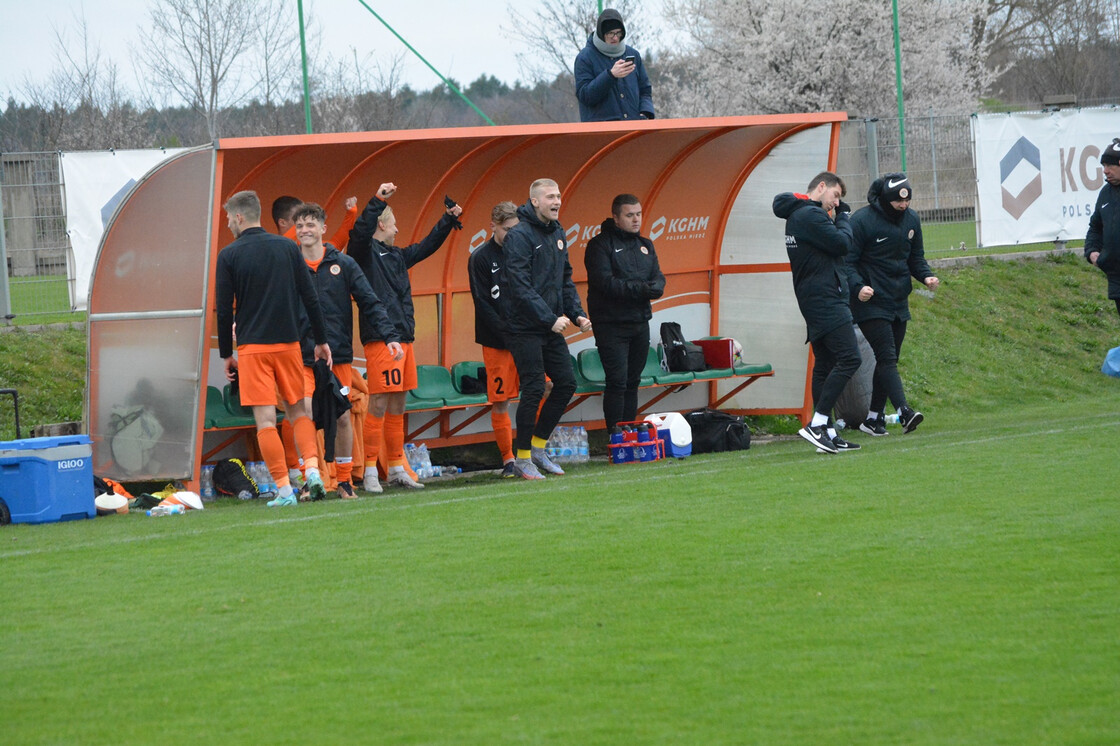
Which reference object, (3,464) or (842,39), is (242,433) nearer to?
(3,464)

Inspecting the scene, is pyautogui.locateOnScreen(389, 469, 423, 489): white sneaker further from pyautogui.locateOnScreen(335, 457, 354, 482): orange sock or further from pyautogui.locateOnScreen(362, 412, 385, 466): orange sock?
pyautogui.locateOnScreen(335, 457, 354, 482): orange sock

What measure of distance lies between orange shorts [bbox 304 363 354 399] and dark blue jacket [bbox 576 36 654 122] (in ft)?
9.99

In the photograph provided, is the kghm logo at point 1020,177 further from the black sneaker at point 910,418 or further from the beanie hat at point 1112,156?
the black sneaker at point 910,418

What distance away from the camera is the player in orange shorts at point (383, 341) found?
9148 mm

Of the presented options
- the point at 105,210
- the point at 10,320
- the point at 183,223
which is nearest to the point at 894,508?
the point at 183,223

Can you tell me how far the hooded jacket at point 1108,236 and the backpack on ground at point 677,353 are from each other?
3.22 m

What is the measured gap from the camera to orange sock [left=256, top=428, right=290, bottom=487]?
8156 millimetres

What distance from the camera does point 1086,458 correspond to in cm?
807

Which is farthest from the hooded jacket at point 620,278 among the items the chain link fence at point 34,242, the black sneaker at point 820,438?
the chain link fence at point 34,242

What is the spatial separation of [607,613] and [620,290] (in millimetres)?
5443

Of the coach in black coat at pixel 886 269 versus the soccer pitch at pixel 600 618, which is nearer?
the soccer pitch at pixel 600 618

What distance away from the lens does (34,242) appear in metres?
13.8

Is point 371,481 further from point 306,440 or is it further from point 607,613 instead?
point 607,613

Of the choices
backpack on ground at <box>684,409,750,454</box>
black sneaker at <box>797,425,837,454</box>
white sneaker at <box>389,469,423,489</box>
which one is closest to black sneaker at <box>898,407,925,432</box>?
black sneaker at <box>797,425,837,454</box>
